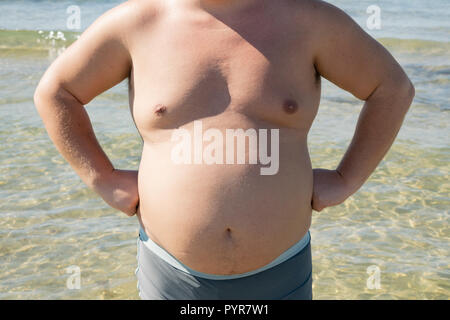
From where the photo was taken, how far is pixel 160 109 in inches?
83.8

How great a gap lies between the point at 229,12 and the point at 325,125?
14.9 ft

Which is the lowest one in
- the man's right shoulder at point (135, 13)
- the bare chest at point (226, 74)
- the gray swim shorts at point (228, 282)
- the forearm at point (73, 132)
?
the gray swim shorts at point (228, 282)

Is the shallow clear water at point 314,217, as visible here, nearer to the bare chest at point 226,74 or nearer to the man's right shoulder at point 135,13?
the bare chest at point 226,74

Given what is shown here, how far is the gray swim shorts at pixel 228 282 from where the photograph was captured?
2.22 m

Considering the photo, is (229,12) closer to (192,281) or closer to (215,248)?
(215,248)

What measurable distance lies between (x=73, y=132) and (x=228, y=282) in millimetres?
791

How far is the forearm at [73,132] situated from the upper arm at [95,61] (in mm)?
34

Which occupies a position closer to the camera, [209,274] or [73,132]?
[209,274]

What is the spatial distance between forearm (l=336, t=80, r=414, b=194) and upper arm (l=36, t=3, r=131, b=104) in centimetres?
89

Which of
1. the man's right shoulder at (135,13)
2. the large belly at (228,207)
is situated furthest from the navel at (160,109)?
the man's right shoulder at (135,13)

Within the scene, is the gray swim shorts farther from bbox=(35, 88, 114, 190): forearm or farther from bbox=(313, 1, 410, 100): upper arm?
bbox=(313, 1, 410, 100): upper arm

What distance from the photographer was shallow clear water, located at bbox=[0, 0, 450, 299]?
389 centimetres

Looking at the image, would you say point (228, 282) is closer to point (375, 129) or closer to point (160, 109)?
point (160, 109)

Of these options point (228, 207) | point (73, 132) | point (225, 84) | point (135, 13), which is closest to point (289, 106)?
point (225, 84)
